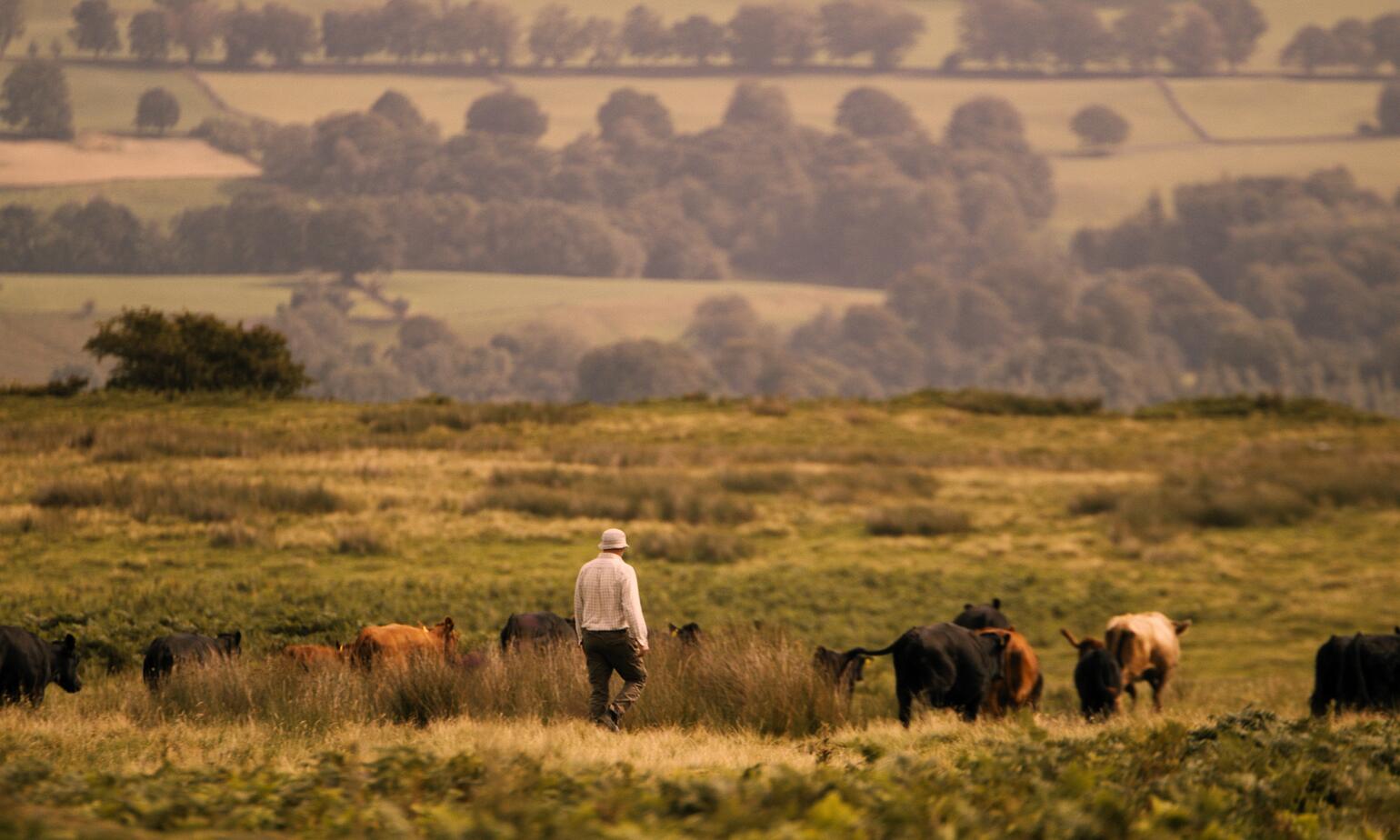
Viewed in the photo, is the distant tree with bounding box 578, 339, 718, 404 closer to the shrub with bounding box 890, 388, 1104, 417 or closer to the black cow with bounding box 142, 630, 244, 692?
the shrub with bounding box 890, 388, 1104, 417

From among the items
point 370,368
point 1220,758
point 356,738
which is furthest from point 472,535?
point 370,368

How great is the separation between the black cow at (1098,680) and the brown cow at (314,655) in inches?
330

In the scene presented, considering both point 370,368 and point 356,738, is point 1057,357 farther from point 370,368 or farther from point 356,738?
point 356,738

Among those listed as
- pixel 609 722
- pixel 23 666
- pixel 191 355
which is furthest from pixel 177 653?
pixel 191 355

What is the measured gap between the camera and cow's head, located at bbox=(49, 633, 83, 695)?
52.2ft

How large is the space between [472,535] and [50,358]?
126221 millimetres

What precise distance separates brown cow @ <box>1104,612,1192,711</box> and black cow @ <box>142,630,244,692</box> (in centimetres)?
1137

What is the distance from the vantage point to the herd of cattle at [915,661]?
15305 mm

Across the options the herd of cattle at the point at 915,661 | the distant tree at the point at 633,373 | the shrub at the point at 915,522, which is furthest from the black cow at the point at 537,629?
the distant tree at the point at 633,373

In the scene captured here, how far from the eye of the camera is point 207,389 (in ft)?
167

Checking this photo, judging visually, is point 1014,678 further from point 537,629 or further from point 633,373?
point 633,373

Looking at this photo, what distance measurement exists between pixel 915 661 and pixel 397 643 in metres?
5.37

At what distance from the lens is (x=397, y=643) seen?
15.9 meters

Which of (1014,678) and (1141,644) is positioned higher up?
(1014,678)
